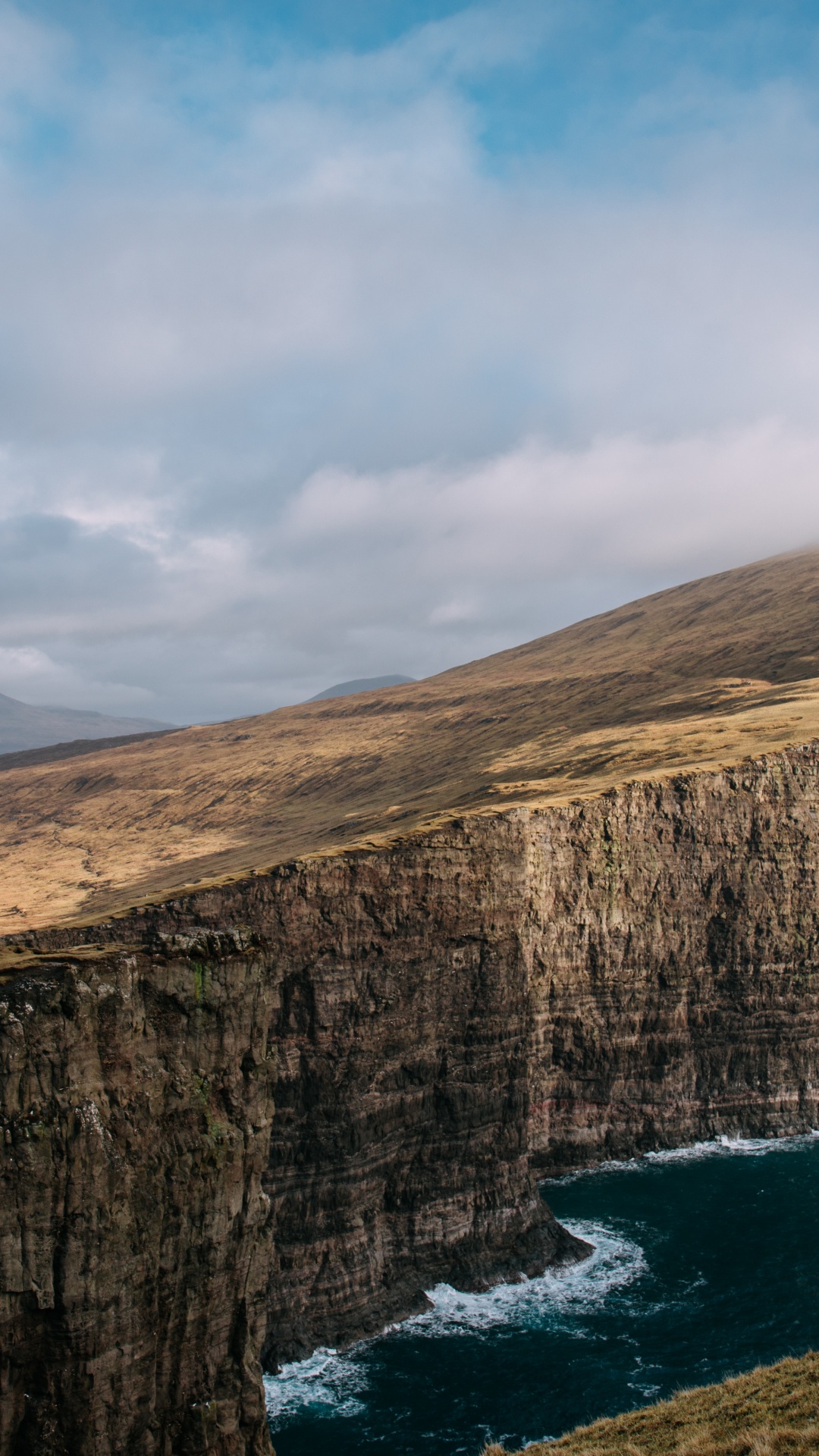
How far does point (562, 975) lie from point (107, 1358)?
8470 cm

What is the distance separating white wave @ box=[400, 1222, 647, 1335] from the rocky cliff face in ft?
5.75

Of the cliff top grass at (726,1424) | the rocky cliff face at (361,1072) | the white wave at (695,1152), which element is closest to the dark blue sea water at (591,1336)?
the rocky cliff face at (361,1072)

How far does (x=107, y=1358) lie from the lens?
31.8 m

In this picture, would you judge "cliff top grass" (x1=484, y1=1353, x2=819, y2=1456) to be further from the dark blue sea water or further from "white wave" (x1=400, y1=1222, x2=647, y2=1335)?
"white wave" (x1=400, y1=1222, x2=647, y2=1335)

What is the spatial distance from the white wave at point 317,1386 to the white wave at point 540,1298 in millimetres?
6790

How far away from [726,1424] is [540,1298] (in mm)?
47539

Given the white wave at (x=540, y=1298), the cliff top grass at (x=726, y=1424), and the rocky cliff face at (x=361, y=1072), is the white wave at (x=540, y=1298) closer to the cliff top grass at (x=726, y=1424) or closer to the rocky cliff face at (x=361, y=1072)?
the rocky cliff face at (x=361, y=1072)

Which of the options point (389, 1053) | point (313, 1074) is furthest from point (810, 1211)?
point (313, 1074)

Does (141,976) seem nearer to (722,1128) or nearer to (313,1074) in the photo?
(313,1074)

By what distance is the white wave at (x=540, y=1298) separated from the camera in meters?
77.8

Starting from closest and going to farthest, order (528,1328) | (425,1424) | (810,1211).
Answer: (425,1424)
(528,1328)
(810,1211)

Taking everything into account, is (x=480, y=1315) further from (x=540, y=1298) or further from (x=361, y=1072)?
(x=361, y=1072)

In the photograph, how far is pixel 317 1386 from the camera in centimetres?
7031

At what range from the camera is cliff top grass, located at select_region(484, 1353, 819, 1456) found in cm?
3441
